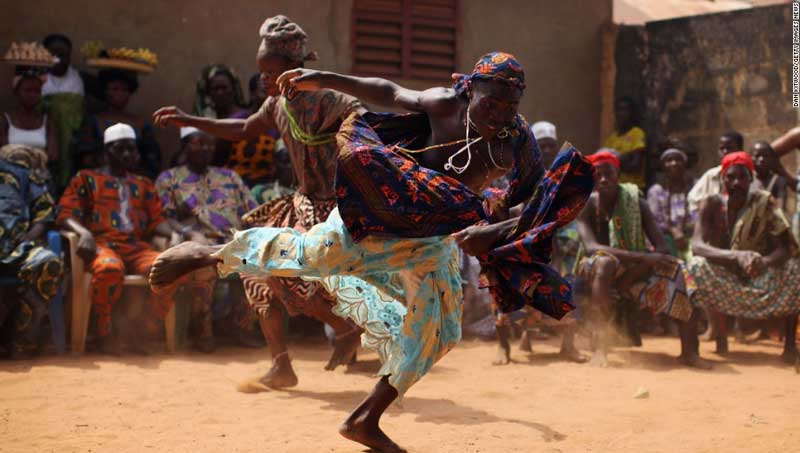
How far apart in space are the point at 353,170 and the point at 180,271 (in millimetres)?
976

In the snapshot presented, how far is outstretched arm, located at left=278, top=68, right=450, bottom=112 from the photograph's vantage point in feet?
13.8

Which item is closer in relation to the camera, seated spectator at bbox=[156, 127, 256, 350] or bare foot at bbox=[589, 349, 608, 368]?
bare foot at bbox=[589, 349, 608, 368]

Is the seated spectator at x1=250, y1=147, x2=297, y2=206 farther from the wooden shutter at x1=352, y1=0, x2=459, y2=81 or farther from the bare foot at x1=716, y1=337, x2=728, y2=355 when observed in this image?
the bare foot at x1=716, y1=337, x2=728, y2=355

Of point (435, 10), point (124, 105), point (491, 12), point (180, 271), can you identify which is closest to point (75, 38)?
point (124, 105)

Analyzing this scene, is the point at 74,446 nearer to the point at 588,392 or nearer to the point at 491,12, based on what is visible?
the point at 588,392

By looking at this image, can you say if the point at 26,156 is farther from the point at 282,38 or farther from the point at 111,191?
the point at 282,38

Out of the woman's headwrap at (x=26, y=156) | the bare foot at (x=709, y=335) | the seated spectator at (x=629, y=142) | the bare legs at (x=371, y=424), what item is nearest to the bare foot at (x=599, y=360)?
the bare foot at (x=709, y=335)

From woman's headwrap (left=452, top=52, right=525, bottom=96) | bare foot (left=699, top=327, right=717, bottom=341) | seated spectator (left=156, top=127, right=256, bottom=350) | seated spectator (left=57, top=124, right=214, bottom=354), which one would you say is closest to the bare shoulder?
woman's headwrap (left=452, top=52, right=525, bottom=96)

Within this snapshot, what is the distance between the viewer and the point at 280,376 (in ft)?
19.7

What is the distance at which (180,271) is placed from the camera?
14.1ft

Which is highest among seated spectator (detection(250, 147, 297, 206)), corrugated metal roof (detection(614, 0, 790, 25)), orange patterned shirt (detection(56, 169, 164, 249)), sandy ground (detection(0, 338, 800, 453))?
corrugated metal roof (detection(614, 0, 790, 25))

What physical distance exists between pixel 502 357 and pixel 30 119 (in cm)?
461

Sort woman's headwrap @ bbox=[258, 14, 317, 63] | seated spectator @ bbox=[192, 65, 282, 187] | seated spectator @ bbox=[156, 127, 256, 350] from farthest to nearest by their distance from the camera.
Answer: seated spectator @ bbox=[192, 65, 282, 187]
seated spectator @ bbox=[156, 127, 256, 350]
woman's headwrap @ bbox=[258, 14, 317, 63]

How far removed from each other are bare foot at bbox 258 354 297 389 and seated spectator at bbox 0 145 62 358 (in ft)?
7.13
